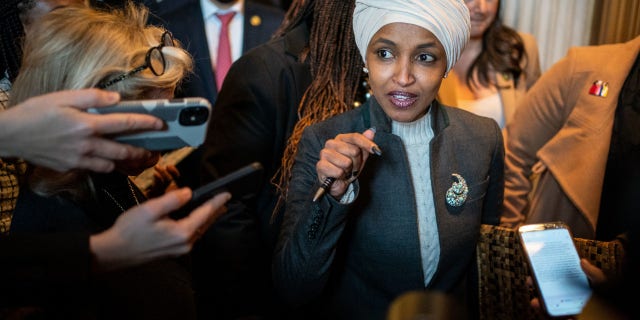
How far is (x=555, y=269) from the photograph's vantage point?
124 cm

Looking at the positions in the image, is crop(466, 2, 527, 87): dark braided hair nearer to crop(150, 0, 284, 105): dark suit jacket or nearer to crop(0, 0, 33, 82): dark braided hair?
crop(150, 0, 284, 105): dark suit jacket

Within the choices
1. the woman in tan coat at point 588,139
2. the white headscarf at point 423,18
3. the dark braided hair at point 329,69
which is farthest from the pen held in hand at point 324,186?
the woman in tan coat at point 588,139

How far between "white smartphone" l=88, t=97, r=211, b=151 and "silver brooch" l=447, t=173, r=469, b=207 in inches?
28.4

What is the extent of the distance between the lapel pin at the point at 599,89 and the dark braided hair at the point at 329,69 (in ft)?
2.49

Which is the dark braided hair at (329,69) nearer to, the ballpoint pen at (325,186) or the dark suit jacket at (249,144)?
the dark suit jacket at (249,144)

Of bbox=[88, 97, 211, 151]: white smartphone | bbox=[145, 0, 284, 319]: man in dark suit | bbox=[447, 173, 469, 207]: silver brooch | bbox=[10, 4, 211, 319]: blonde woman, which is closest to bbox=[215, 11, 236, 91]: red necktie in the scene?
bbox=[145, 0, 284, 319]: man in dark suit

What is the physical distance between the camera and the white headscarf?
1.31 metres

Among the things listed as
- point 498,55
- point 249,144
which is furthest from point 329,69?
point 498,55

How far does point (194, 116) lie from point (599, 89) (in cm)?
139

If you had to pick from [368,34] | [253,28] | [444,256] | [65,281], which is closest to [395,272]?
[444,256]

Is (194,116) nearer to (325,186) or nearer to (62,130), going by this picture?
(62,130)

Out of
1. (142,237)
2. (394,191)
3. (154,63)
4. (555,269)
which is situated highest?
(154,63)

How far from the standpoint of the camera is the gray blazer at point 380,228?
53.1 inches

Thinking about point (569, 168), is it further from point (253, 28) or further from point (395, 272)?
point (253, 28)
